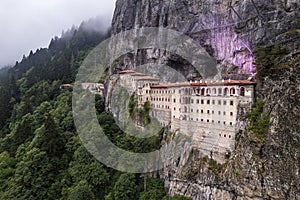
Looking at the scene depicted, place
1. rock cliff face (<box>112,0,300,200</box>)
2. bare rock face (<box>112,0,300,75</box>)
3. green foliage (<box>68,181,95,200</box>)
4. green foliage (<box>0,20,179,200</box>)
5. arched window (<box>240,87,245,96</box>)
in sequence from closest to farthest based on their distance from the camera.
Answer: rock cliff face (<box>112,0,300,200</box>) → arched window (<box>240,87,245,96</box>) → green foliage (<box>68,181,95,200</box>) → green foliage (<box>0,20,179,200</box>) → bare rock face (<box>112,0,300,75</box>)

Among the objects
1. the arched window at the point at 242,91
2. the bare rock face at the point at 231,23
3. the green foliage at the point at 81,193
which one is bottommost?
the green foliage at the point at 81,193

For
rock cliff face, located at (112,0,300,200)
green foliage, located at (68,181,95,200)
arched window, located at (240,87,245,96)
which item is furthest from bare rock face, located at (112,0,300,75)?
green foliage, located at (68,181,95,200)

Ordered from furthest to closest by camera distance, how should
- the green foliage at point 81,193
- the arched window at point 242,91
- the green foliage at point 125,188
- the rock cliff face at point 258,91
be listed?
the green foliage at point 81,193 < the green foliage at point 125,188 < the arched window at point 242,91 < the rock cliff face at point 258,91

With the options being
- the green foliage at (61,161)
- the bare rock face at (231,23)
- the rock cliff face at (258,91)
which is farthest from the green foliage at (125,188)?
the bare rock face at (231,23)

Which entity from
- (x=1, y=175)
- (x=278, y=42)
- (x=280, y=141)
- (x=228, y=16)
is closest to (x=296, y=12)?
(x=278, y=42)

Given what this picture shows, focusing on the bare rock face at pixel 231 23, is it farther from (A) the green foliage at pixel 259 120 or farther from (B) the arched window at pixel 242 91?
(A) the green foliage at pixel 259 120

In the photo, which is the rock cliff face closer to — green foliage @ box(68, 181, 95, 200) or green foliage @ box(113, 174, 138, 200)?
green foliage @ box(113, 174, 138, 200)

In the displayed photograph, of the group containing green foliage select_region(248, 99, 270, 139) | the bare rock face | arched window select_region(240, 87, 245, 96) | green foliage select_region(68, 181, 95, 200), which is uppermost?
the bare rock face

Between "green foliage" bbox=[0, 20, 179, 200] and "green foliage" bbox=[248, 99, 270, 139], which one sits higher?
"green foliage" bbox=[248, 99, 270, 139]
